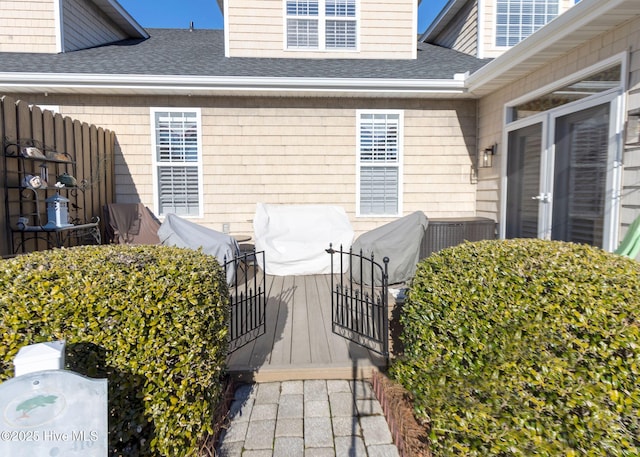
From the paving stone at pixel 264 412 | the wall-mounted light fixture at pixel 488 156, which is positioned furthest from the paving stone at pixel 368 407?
the wall-mounted light fixture at pixel 488 156

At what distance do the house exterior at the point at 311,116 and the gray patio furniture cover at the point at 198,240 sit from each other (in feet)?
4.48

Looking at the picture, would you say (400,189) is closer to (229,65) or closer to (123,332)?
(229,65)

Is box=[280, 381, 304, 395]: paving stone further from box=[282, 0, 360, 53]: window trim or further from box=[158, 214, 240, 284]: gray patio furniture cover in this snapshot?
box=[282, 0, 360, 53]: window trim

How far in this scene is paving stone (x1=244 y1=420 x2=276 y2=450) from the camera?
1922 millimetres

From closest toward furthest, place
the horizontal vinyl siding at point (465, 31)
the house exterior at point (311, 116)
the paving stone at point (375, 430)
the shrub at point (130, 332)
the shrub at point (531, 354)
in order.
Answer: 1. the shrub at point (531, 354)
2. the shrub at point (130, 332)
3. the paving stone at point (375, 430)
4. the house exterior at point (311, 116)
5. the horizontal vinyl siding at point (465, 31)

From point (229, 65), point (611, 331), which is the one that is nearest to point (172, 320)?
point (611, 331)

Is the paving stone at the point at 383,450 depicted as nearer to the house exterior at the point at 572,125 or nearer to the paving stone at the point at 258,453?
the paving stone at the point at 258,453

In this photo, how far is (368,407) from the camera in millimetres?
2258

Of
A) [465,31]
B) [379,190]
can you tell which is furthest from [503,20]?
[379,190]

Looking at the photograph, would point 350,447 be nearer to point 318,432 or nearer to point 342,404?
point 318,432

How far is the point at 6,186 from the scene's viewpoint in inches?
150

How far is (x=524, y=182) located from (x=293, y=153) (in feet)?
11.7

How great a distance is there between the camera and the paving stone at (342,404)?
219cm

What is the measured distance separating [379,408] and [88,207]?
4997mm
